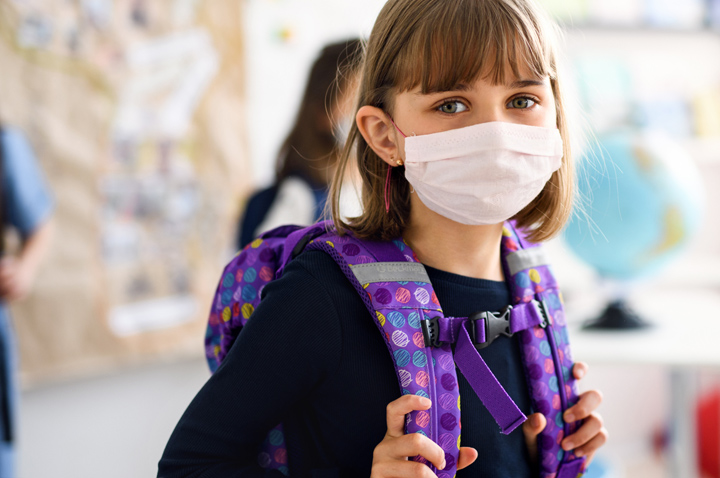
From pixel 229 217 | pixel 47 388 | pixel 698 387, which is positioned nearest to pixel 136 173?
pixel 229 217

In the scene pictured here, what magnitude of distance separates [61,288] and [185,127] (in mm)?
690

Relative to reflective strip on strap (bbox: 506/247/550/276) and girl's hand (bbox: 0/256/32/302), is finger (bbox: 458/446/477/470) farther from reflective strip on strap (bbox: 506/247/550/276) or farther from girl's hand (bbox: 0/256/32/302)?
girl's hand (bbox: 0/256/32/302)

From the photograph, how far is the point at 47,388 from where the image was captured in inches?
77.1

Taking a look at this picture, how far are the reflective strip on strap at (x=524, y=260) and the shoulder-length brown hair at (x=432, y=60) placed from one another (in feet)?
0.27

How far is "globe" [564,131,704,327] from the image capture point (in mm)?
1592

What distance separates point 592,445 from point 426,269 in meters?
0.33

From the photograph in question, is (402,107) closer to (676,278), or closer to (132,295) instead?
(132,295)

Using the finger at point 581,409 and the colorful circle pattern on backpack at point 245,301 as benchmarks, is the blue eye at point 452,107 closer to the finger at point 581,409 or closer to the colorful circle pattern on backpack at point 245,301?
the colorful circle pattern on backpack at point 245,301

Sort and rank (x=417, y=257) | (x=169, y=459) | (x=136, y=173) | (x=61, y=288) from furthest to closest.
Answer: (x=136, y=173) < (x=61, y=288) < (x=417, y=257) < (x=169, y=459)

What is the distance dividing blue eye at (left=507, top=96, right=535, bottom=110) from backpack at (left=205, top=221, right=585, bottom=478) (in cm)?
21

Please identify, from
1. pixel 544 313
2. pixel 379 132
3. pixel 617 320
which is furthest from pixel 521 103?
pixel 617 320

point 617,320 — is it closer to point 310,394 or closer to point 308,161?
point 308,161

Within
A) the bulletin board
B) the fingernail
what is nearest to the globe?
the fingernail

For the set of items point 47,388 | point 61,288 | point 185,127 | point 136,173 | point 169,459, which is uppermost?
point 185,127
